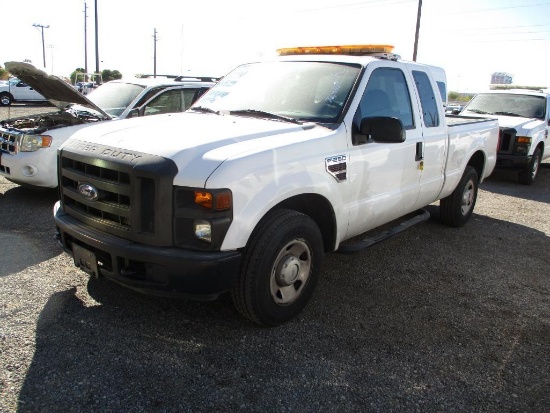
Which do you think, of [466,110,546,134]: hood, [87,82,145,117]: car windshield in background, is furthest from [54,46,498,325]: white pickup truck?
[466,110,546,134]: hood

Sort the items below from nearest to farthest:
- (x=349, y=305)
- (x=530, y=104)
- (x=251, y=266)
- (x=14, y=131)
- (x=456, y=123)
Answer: (x=251, y=266) → (x=349, y=305) → (x=456, y=123) → (x=14, y=131) → (x=530, y=104)

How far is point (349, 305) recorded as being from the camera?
388 cm

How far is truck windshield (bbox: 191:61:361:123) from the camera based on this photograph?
12.8 ft

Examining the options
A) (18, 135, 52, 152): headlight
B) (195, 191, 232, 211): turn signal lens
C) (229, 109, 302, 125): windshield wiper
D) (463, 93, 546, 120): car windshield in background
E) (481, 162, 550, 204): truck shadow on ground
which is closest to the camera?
(195, 191, 232, 211): turn signal lens

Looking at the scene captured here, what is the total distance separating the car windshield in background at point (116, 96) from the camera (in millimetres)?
7494

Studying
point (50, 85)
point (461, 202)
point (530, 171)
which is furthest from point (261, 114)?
point (530, 171)

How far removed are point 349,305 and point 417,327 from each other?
0.55 meters

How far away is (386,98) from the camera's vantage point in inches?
169

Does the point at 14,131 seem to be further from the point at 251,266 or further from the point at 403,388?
the point at 403,388

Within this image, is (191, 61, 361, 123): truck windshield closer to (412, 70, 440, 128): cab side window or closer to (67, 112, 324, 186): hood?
(67, 112, 324, 186): hood

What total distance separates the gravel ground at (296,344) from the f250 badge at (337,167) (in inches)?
40.5

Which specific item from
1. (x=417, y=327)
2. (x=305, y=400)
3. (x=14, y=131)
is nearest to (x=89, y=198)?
(x=305, y=400)

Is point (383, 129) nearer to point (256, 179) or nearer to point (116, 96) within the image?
point (256, 179)

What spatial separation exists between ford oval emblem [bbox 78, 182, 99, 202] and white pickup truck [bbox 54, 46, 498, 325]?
0.04ft
